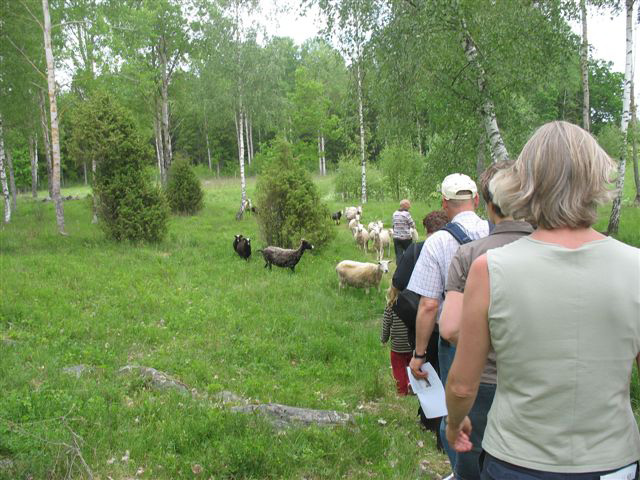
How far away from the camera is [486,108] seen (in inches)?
411

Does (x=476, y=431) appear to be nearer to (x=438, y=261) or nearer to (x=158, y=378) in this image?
(x=438, y=261)

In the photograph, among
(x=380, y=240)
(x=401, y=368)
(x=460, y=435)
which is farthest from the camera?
(x=380, y=240)

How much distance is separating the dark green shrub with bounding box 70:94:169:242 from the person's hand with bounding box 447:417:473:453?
14923mm

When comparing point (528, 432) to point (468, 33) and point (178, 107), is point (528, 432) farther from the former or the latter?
point (178, 107)

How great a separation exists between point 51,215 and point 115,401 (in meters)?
22.0

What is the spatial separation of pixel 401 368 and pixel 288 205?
34.4ft

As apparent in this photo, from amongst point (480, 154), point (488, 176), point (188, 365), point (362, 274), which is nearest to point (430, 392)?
point (488, 176)

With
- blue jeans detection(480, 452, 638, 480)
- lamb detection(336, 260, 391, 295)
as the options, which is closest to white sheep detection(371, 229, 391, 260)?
lamb detection(336, 260, 391, 295)

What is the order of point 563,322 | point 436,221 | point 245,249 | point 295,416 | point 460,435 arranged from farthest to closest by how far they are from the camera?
point 245,249 → point 295,416 → point 436,221 → point 460,435 → point 563,322

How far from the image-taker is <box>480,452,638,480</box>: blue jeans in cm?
167

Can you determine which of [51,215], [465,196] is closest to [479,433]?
[465,196]

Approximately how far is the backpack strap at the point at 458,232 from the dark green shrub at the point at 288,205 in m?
11.8

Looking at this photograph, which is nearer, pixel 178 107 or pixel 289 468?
pixel 289 468

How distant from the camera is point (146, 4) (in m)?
25.8
